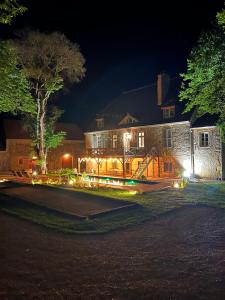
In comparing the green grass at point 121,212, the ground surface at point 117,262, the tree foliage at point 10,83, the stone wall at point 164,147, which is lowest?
the ground surface at point 117,262

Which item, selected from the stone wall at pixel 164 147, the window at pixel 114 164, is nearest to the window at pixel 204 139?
the stone wall at pixel 164 147

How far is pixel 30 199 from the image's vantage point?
14.4 meters

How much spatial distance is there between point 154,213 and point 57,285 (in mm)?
6965

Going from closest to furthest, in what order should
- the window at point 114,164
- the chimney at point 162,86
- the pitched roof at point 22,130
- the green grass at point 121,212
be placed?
the green grass at point 121,212 < the chimney at point 162,86 < the window at point 114,164 < the pitched roof at point 22,130

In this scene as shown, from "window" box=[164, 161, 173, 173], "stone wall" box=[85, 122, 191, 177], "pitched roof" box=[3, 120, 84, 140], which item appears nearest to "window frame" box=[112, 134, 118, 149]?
"stone wall" box=[85, 122, 191, 177]

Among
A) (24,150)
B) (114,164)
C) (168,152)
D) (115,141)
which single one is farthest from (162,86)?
(24,150)

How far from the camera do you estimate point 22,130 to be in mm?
39281

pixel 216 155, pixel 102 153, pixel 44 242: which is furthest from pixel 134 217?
pixel 102 153

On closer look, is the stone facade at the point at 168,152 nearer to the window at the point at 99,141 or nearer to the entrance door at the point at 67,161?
the window at the point at 99,141

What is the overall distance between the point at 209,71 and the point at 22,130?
95.6ft

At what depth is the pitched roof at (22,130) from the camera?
38031 millimetres

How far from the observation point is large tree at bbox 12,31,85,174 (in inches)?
1007

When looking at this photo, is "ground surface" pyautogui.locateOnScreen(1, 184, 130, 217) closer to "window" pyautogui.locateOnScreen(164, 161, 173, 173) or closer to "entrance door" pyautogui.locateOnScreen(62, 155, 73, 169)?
"window" pyautogui.locateOnScreen(164, 161, 173, 173)

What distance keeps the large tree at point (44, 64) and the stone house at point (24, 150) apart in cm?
883
